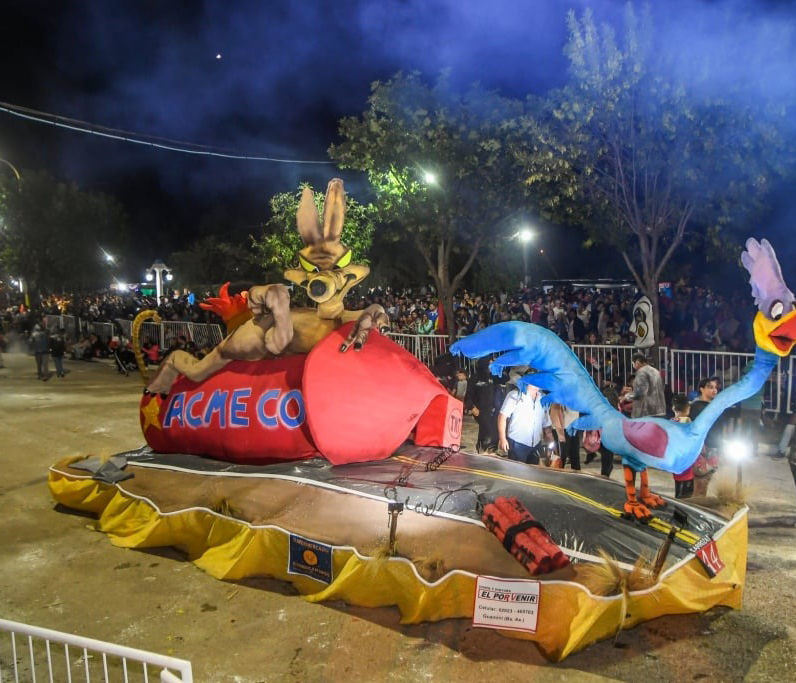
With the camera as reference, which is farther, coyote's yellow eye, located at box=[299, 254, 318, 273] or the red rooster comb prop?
the red rooster comb prop

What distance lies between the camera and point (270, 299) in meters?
6.11

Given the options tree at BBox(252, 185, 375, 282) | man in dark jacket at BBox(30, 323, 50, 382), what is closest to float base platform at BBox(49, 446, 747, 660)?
man in dark jacket at BBox(30, 323, 50, 382)

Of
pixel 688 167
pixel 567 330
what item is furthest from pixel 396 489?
pixel 567 330

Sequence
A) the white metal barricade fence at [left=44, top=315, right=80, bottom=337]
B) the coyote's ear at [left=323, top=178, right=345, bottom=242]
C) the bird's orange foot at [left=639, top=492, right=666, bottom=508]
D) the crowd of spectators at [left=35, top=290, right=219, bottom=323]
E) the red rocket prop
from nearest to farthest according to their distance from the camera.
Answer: the bird's orange foot at [left=639, top=492, right=666, bottom=508]
the red rocket prop
the coyote's ear at [left=323, top=178, right=345, bottom=242]
the crowd of spectators at [left=35, top=290, right=219, bottom=323]
the white metal barricade fence at [left=44, top=315, right=80, bottom=337]

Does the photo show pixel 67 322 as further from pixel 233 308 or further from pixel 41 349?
pixel 233 308

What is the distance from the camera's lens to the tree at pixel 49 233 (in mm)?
30453

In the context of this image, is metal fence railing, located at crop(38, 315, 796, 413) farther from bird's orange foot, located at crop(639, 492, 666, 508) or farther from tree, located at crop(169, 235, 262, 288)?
tree, located at crop(169, 235, 262, 288)

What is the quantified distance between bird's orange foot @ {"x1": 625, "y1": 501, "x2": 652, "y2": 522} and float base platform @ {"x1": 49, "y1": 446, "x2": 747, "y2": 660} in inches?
2.0

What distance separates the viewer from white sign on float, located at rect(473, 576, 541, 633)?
4.29 meters

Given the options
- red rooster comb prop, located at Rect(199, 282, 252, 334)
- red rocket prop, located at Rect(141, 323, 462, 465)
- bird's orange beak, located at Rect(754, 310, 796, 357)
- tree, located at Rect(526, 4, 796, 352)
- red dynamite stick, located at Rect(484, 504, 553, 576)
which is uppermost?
tree, located at Rect(526, 4, 796, 352)

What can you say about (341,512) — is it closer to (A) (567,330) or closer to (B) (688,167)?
(B) (688,167)

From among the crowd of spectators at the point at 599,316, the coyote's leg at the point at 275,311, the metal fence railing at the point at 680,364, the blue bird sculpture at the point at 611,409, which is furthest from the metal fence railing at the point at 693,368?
the coyote's leg at the point at 275,311

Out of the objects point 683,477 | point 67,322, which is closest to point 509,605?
point 683,477

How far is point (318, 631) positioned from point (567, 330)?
11441mm
